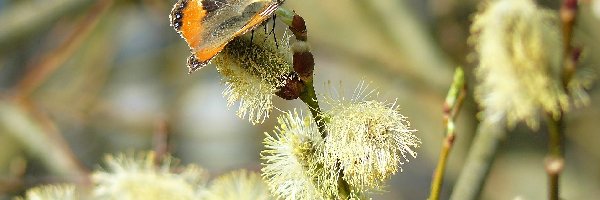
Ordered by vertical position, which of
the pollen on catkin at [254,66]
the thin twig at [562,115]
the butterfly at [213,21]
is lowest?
the thin twig at [562,115]

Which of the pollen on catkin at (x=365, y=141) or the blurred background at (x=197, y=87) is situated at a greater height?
the blurred background at (x=197, y=87)

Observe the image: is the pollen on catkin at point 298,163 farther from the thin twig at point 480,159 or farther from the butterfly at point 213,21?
the thin twig at point 480,159

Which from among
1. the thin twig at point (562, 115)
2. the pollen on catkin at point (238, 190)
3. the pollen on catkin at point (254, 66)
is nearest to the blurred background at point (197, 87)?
the pollen on catkin at point (238, 190)

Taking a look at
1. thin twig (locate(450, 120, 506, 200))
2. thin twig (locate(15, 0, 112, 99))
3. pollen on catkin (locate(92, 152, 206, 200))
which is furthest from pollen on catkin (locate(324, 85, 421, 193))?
thin twig (locate(15, 0, 112, 99))

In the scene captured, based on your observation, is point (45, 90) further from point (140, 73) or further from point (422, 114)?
point (422, 114)

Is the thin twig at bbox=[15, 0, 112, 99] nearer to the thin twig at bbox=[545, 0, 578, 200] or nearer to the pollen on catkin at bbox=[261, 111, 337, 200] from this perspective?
the pollen on catkin at bbox=[261, 111, 337, 200]

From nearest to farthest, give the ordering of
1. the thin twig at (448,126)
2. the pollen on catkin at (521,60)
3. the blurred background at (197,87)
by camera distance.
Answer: the pollen on catkin at (521,60) → the thin twig at (448,126) → the blurred background at (197,87)

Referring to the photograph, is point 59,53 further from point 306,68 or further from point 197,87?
point 306,68
